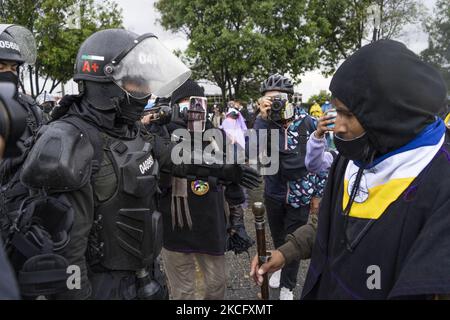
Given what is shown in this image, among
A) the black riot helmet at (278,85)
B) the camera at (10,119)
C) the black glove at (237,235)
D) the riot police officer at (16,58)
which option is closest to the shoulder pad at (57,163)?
the camera at (10,119)

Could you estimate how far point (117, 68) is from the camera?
192 cm

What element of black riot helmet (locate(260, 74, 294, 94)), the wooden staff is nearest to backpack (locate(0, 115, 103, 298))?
the wooden staff

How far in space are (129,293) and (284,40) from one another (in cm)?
2182

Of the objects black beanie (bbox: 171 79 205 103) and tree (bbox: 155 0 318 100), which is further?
tree (bbox: 155 0 318 100)

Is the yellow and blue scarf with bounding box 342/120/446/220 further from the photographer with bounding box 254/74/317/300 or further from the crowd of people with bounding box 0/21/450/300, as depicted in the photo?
the photographer with bounding box 254/74/317/300

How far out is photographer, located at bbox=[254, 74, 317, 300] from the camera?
11.5ft

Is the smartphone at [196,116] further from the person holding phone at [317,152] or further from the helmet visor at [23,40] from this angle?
the helmet visor at [23,40]

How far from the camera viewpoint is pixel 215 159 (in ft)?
7.89

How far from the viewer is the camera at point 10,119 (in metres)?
0.90

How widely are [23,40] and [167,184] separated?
192cm

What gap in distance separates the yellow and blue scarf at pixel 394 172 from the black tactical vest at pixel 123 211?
3.48 feet

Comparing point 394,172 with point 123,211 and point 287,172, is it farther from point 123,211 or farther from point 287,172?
point 287,172

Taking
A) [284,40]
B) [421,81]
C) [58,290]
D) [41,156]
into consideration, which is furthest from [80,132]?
[284,40]

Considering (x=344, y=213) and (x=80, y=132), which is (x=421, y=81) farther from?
(x=80, y=132)
